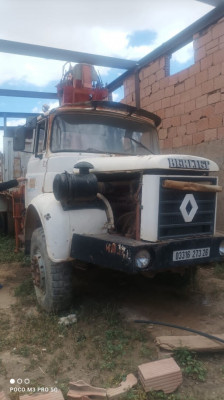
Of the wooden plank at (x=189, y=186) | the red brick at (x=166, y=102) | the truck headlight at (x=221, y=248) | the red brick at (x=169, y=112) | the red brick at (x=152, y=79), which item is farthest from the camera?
the red brick at (x=152, y=79)

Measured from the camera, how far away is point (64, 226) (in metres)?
3.57

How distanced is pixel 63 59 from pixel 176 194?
630 centimetres

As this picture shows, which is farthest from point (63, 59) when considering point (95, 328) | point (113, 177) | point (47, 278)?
point (95, 328)

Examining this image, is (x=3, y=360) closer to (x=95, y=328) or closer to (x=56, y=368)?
(x=56, y=368)

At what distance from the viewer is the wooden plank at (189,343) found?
3.01m

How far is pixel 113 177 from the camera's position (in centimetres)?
375

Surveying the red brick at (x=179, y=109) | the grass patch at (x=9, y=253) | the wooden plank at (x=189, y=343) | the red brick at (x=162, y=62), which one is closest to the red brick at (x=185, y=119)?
the red brick at (x=179, y=109)

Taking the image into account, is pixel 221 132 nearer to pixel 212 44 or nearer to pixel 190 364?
pixel 212 44

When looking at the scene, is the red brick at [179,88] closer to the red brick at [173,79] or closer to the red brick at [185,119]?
the red brick at [173,79]

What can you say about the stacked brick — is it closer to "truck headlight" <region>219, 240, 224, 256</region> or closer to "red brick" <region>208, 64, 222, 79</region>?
"red brick" <region>208, 64, 222, 79</region>

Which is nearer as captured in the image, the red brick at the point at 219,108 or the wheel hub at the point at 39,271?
the wheel hub at the point at 39,271

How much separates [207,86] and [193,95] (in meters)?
0.39

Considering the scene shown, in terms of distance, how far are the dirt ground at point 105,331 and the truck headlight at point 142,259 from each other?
0.78 m

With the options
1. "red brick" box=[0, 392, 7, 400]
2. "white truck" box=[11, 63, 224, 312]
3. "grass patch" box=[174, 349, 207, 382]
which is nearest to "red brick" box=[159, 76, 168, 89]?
"white truck" box=[11, 63, 224, 312]
